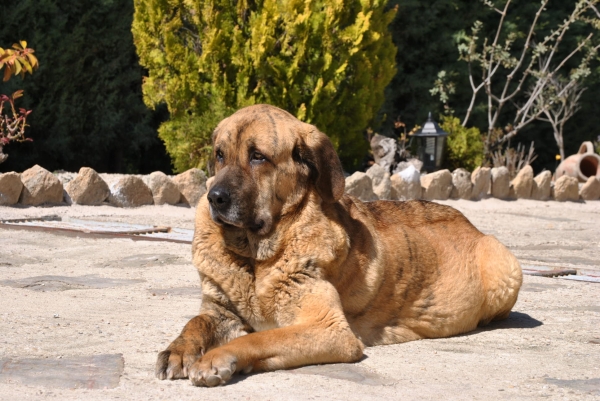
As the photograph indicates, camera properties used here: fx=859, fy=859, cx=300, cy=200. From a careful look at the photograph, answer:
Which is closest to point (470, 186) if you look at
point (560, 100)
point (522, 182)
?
point (522, 182)

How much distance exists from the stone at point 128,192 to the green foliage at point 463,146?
20.0 ft

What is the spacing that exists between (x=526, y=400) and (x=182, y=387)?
1.28 m

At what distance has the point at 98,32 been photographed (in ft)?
41.9

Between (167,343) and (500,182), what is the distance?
32.9 feet

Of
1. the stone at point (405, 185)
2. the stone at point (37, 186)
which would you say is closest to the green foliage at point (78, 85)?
the stone at point (37, 186)

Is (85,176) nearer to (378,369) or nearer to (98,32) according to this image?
(98,32)

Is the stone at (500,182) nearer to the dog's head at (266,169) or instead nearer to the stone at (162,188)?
the stone at (162,188)

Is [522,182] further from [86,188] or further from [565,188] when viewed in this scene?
[86,188]

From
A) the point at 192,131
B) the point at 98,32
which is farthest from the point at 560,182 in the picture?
the point at 98,32

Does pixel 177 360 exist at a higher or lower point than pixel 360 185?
higher

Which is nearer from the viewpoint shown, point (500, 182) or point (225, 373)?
point (225, 373)

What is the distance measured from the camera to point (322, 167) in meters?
3.89

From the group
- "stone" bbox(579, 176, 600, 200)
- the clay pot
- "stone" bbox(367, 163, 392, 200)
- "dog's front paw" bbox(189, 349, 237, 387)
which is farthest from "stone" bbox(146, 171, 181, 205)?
the clay pot

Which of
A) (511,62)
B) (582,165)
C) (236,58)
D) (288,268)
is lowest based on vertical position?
(582,165)
